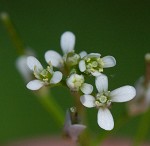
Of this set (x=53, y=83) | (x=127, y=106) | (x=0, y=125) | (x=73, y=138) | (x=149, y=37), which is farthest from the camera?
(x=149, y=37)

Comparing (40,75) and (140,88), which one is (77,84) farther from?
(140,88)

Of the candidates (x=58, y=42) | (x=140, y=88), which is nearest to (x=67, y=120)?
(x=140, y=88)

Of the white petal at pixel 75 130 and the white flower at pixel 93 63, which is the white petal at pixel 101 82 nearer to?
the white flower at pixel 93 63

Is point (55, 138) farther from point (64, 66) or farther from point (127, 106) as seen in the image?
point (64, 66)

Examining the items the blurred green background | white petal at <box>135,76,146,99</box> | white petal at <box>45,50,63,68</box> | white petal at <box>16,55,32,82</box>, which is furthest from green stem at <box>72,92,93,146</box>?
the blurred green background

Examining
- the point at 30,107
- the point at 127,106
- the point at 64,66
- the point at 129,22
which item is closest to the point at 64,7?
the point at 129,22

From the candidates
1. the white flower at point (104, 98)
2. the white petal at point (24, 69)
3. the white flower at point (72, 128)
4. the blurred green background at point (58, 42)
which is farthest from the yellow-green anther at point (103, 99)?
the blurred green background at point (58, 42)

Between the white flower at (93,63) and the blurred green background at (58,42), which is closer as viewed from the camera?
the white flower at (93,63)
